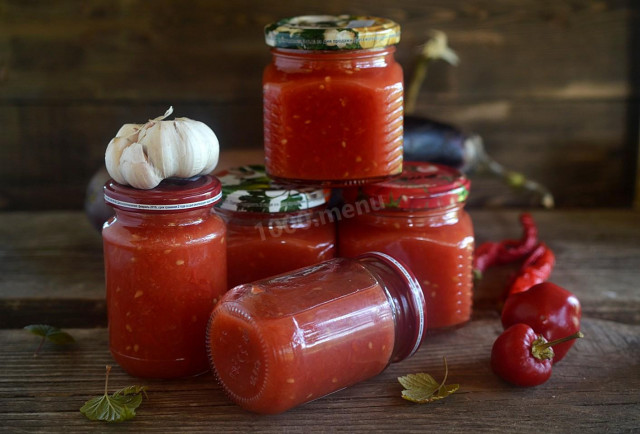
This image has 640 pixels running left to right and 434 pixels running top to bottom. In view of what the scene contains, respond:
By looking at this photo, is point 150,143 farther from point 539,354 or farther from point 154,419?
point 539,354

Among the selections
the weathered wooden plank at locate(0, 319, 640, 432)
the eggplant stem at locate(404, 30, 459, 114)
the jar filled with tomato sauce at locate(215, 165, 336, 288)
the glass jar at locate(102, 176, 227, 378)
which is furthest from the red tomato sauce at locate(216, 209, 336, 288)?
the eggplant stem at locate(404, 30, 459, 114)

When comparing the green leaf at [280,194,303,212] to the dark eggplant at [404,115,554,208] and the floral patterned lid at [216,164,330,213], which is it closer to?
the floral patterned lid at [216,164,330,213]

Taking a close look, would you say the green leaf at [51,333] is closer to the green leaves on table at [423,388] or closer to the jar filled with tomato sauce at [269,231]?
the jar filled with tomato sauce at [269,231]

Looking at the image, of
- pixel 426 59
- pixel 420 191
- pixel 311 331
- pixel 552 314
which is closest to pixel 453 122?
pixel 426 59

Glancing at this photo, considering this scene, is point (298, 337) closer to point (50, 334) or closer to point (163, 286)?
point (163, 286)

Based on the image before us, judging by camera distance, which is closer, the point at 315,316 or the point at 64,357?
the point at 315,316

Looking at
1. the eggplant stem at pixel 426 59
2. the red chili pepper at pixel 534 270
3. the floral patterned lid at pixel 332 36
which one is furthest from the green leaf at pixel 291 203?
the eggplant stem at pixel 426 59

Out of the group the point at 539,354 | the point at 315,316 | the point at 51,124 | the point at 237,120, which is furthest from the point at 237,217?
the point at 51,124
